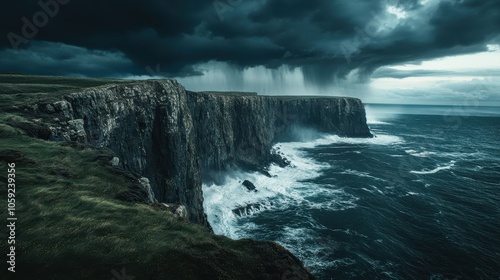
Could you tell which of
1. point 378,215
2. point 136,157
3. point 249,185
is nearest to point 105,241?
point 136,157

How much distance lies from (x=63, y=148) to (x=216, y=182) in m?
54.3

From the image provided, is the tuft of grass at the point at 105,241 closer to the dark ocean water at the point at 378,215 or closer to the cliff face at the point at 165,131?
the cliff face at the point at 165,131

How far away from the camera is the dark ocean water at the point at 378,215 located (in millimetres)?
39134

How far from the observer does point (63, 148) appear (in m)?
23.5

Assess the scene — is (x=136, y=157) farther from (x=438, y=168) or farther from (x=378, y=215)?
(x=438, y=168)

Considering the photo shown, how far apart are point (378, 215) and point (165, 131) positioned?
154ft

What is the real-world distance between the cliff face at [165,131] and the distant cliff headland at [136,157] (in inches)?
6.7

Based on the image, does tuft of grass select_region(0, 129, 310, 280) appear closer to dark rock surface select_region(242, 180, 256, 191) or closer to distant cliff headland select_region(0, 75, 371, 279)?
distant cliff headland select_region(0, 75, 371, 279)

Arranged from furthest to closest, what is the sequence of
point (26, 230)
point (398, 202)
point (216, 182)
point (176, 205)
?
1. point (216, 182)
2. point (398, 202)
3. point (176, 205)
4. point (26, 230)

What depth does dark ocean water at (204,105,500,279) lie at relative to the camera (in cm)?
3913

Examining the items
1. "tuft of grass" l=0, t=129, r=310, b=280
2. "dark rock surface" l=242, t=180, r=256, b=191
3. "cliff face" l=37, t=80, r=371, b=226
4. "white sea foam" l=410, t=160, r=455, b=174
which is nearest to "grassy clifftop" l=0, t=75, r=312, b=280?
"tuft of grass" l=0, t=129, r=310, b=280

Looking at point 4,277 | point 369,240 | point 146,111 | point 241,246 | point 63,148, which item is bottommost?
point 369,240

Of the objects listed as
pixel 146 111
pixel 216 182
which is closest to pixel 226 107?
pixel 216 182

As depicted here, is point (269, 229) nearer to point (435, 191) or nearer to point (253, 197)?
point (253, 197)
